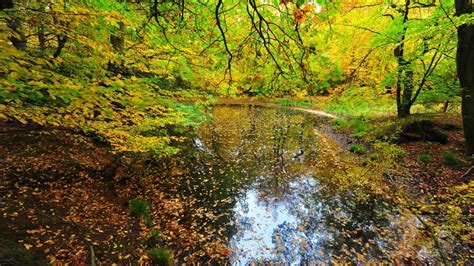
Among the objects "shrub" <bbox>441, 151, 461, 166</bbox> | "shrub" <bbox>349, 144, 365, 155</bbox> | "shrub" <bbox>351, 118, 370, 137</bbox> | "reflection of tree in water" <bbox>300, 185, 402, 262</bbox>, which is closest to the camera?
"reflection of tree in water" <bbox>300, 185, 402, 262</bbox>

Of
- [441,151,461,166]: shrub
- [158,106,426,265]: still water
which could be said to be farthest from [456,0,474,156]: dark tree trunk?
[158,106,426,265]: still water

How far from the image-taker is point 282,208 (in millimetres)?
7941

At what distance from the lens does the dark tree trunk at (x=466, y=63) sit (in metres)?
7.84

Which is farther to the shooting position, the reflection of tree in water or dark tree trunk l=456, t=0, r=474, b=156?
dark tree trunk l=456, t=0, r=474, b=156

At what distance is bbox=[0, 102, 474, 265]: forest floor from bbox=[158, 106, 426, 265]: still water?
52.5 inches

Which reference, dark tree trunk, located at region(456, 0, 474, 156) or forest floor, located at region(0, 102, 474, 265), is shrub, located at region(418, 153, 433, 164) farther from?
dark tree trunk, located at region(456, 0, 474, 156)

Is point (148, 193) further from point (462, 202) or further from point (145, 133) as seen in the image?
point (462, 202)

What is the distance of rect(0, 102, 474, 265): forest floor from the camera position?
5.00 meters

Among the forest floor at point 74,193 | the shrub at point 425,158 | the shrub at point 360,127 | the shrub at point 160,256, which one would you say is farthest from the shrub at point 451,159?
the shrub at point 160,256

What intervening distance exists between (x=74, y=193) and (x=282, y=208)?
5.70 m

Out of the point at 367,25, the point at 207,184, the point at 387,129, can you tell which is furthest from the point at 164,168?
the point at 367,25

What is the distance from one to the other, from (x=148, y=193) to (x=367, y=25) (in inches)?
514

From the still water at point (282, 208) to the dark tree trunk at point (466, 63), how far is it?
12.5ft

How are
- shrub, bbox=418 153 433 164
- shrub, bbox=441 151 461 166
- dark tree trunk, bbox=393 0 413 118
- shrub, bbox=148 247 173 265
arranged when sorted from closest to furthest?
shrub, bbox=148 247 173 265 → shrub, bbox=441 151 461 166 → shrub, bbox=418 153 433 164 → dark tree trunk, bbox=393 0 413 118
